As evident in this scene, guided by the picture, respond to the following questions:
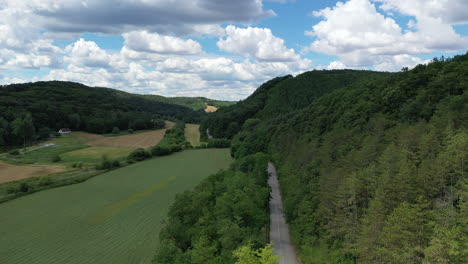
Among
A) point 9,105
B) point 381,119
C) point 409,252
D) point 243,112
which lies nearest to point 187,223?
point 409,252

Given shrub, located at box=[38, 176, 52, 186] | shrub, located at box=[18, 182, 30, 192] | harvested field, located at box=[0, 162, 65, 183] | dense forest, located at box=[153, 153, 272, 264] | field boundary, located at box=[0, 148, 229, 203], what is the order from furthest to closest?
1. harvested field, located at box=[0, 162, 65, 183]
2. shrub, located at box=[38, 176, 52, 186]
3. shrub, located at box=[18, 182, 30, 192]
4. field boundary, located at box=[0, 148, 229, 203]
5. dense forest, located at box=[153, 153, 272, 264]

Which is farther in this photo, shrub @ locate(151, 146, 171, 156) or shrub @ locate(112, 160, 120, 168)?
shrub @ locate(151, 146, 171, 156)

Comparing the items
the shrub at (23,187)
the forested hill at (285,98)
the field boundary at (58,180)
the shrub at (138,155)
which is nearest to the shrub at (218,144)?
the forested hill at (285,98)

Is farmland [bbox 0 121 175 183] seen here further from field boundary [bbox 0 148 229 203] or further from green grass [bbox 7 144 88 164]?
field boundary [bbox 0 148 229 203]

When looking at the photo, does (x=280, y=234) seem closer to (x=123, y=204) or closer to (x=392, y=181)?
(x=392, y=181)

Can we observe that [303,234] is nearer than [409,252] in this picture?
No

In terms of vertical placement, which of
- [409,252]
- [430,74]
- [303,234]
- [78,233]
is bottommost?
[78,233]

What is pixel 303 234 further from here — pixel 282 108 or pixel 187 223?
pixel 282 108

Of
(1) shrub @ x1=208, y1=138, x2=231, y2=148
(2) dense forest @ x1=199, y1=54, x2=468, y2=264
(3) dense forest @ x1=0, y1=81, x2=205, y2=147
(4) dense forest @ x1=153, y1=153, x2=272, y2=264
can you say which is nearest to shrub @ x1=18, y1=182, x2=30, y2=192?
(4) dense forest @ x1=153, y1=153, x2=272, y2=264

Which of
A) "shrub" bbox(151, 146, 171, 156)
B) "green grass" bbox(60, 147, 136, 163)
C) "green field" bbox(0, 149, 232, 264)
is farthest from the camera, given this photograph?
"shrub" bbox(151, 146, 171, 156)
